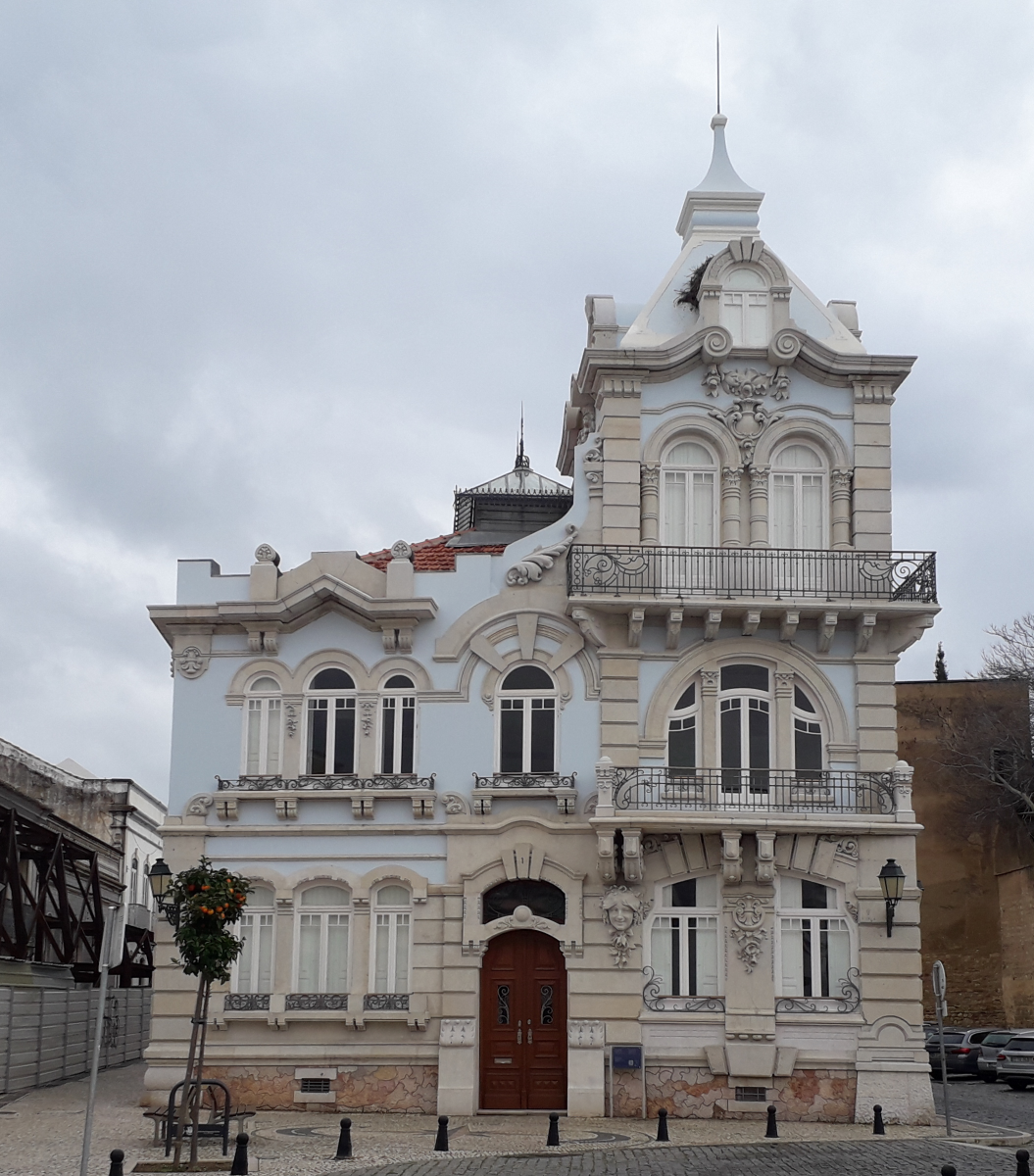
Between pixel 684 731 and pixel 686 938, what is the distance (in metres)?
3.40

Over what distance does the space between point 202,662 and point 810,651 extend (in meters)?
10.4

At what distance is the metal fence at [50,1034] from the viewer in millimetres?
27688

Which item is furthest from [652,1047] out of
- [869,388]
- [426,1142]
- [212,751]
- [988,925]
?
[988,925]

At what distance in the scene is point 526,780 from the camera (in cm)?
2575

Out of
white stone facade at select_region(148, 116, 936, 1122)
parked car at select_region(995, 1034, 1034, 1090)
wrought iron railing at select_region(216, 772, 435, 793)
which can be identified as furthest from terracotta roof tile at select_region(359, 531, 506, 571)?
parked car at select_region(995, 1034, 1034, 1090)

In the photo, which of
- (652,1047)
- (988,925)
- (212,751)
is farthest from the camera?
(988,925)

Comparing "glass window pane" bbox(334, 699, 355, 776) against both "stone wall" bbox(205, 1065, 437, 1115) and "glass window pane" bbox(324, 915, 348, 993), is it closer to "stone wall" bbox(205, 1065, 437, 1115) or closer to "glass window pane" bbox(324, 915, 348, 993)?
"glass window pane" bbox(324, 915, 348, 993)

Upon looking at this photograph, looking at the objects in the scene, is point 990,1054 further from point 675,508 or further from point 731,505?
point 675,508

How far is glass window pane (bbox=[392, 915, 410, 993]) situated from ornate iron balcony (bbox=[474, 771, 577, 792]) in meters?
2.57

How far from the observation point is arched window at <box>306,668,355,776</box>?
26.3 m

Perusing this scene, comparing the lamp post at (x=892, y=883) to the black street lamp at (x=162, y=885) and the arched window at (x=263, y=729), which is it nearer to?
the arched window at (x=263, y=729)

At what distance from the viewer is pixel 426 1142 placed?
21672 millimetres

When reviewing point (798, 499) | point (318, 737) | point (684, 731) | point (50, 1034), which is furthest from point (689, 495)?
point (50, 1034)

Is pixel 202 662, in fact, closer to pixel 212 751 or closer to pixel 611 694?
pixel 212 751
